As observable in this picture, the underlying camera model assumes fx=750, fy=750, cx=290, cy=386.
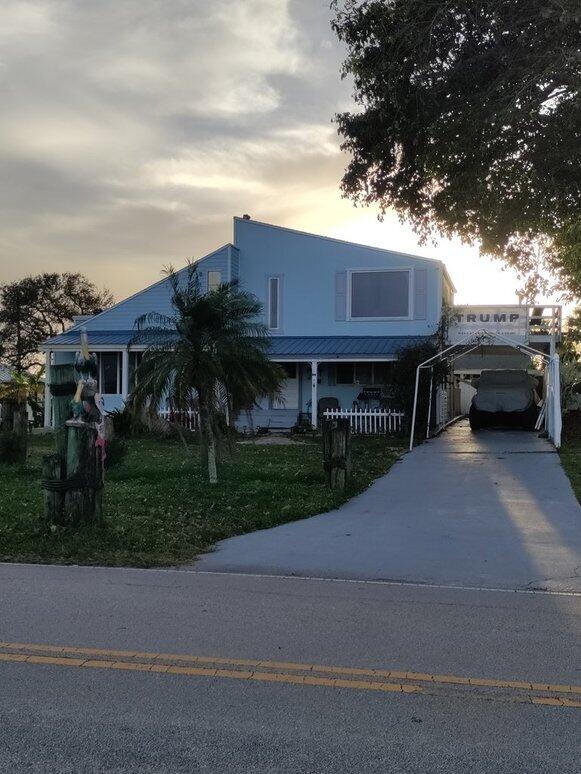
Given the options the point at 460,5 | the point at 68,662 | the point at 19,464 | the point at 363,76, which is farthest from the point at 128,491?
the point at 460,5

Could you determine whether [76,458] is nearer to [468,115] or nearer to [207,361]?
[207,361]

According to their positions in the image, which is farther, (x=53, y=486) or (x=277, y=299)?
(x=277, y=299)

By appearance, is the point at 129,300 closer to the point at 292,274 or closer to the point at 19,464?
the point at 292,274

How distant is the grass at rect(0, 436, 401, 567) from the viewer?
8.25 metres

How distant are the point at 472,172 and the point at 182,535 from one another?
11.5 metres

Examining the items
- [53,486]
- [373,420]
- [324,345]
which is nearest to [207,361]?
[53,486]

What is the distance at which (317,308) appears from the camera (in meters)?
25.6

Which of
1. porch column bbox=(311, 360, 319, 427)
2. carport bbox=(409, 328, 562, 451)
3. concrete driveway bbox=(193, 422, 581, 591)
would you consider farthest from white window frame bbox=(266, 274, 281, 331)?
concrete driveway bbox=(193, 422, 581, 591)

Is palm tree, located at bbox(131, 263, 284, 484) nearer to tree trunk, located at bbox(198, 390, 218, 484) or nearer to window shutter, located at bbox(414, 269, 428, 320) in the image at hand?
tree trunk, located at bbox(198, 390, 218, 484)

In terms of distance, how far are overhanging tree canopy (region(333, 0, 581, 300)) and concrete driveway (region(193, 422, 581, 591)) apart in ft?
21.3

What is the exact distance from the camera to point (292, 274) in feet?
84.2

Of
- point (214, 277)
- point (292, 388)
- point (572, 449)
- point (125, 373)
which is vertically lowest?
point (572, 449)

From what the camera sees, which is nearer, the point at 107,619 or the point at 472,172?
the point at 107,619

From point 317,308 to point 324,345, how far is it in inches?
62.5
